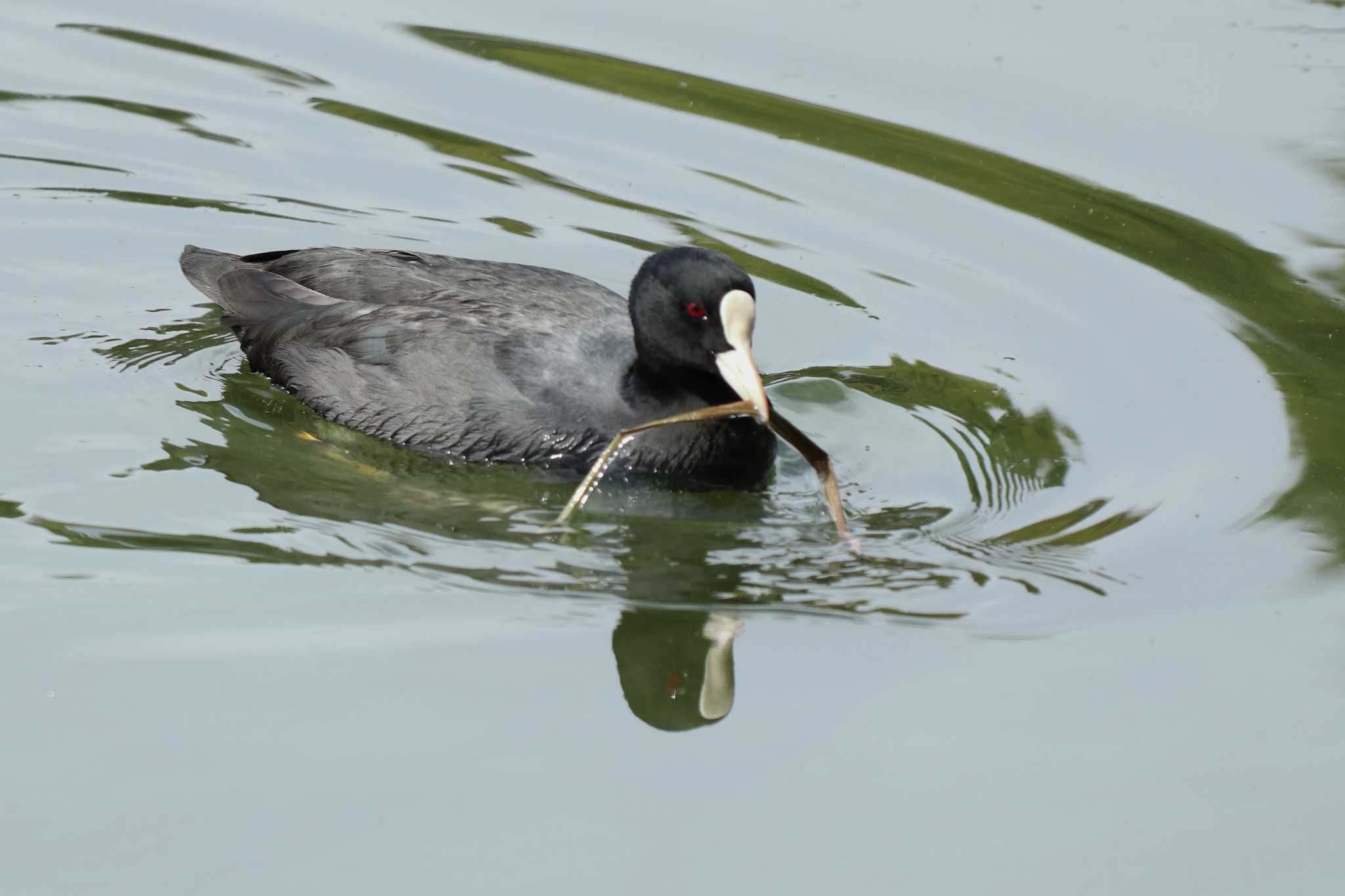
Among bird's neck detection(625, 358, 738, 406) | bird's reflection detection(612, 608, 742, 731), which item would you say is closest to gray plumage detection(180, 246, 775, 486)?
bird's neck detection(625, 358, 738, 406)

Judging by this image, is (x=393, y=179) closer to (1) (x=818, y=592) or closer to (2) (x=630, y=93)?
(2) (x=630, y=93)

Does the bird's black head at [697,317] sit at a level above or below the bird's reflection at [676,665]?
above

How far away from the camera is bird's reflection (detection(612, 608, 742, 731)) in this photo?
4875 millimetres

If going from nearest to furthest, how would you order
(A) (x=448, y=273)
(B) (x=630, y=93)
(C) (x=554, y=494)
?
(C) (x=554, y=494) < (A) (x=448, y=273) < (B) (x=630, y=93)

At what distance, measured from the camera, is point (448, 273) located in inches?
269

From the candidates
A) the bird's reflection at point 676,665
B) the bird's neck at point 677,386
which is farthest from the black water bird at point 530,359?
the bird's reflection at point 676,665

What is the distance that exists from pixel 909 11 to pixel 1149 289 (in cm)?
301

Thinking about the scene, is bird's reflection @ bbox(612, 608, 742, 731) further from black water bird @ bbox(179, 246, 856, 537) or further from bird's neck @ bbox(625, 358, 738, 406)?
bird's neck @ bbox(625, 358, 738, 406)

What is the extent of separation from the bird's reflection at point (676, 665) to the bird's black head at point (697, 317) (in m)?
0.83

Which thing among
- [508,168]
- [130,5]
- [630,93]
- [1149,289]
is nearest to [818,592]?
[1149,289]

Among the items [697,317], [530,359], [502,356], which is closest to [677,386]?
[697,317]

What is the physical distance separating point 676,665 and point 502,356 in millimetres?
1737

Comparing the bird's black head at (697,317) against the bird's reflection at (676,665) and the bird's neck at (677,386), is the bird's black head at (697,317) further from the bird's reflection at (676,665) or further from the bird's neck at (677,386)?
the bird's reflection at (676,665)

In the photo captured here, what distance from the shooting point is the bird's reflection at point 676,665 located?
4.88m
